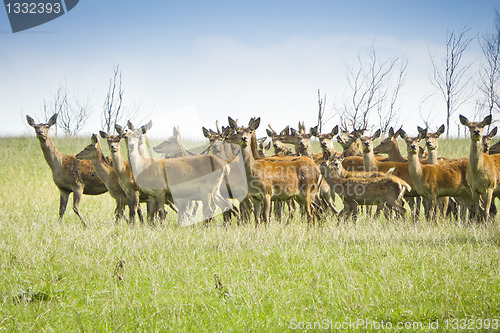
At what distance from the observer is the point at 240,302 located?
15.6ft

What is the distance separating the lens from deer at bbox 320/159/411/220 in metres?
9.05

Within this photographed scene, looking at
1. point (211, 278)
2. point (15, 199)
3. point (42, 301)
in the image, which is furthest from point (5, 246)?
point (15, 199)

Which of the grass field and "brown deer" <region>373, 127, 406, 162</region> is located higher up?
"brown deer" <region>373, 127, 406, 162</region>

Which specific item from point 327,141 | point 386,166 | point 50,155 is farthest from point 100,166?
point 386,166

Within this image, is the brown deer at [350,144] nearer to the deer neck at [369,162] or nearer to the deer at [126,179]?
the deer neck at [369,162]

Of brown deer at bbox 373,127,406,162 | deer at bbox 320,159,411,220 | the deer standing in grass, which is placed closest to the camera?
deer at bbox 320,159,411,220

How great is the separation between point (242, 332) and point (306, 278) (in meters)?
1.45

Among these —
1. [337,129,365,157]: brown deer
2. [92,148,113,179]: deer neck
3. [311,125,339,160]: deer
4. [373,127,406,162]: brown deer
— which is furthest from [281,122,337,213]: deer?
[92,148,113,179]: deer neck

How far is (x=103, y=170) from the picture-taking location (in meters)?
9.80

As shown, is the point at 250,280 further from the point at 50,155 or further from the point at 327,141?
the point at 327,141

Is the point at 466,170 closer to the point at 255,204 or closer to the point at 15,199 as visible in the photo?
the point at 255,204

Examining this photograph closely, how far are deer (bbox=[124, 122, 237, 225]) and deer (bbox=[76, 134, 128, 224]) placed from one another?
0.63m

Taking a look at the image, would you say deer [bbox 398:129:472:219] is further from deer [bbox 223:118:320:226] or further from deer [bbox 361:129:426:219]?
deer [bbox 223:118:320:226]

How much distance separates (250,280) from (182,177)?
15.2 ft
